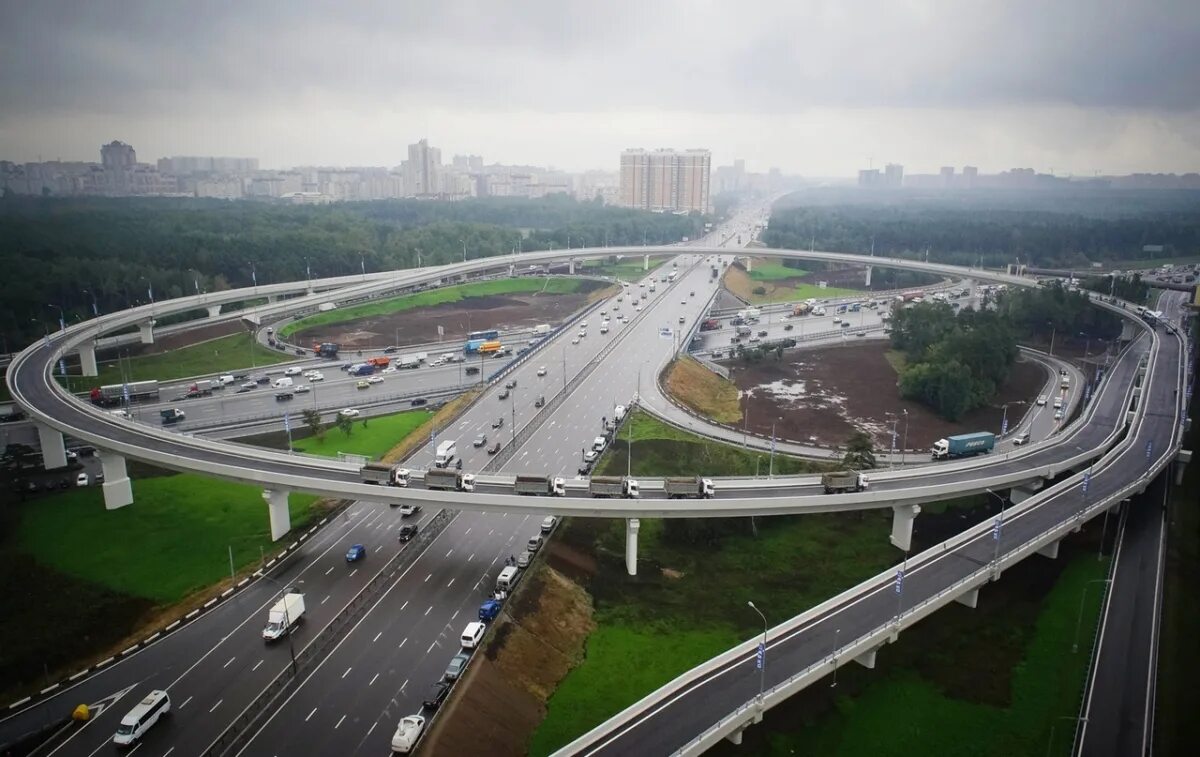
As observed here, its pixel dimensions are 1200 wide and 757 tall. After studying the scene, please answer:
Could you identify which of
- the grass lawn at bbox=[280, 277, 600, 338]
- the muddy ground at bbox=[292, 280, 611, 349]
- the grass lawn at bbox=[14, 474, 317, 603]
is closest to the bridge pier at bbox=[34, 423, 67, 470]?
the grass lawn at bbox=[14, 474, 317, 603]

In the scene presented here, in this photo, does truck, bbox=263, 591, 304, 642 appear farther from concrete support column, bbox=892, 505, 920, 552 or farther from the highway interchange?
concrete support column, bbox=892, 505, 920, 552

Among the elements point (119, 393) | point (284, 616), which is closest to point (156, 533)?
point (284, 616)

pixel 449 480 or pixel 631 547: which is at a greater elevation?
pixel 449 480

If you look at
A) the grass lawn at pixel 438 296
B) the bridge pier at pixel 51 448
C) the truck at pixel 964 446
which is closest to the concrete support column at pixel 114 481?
the bridge pier at pixel 51 448

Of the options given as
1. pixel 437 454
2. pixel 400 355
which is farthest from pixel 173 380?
pixel 437 454

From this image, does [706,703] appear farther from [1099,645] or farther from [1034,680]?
[1099,645]

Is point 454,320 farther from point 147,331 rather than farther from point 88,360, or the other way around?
point 88,360

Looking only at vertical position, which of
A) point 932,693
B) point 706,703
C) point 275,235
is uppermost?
point 275,235

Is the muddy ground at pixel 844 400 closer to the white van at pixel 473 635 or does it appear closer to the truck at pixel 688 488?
the truck at pixel 688 488
